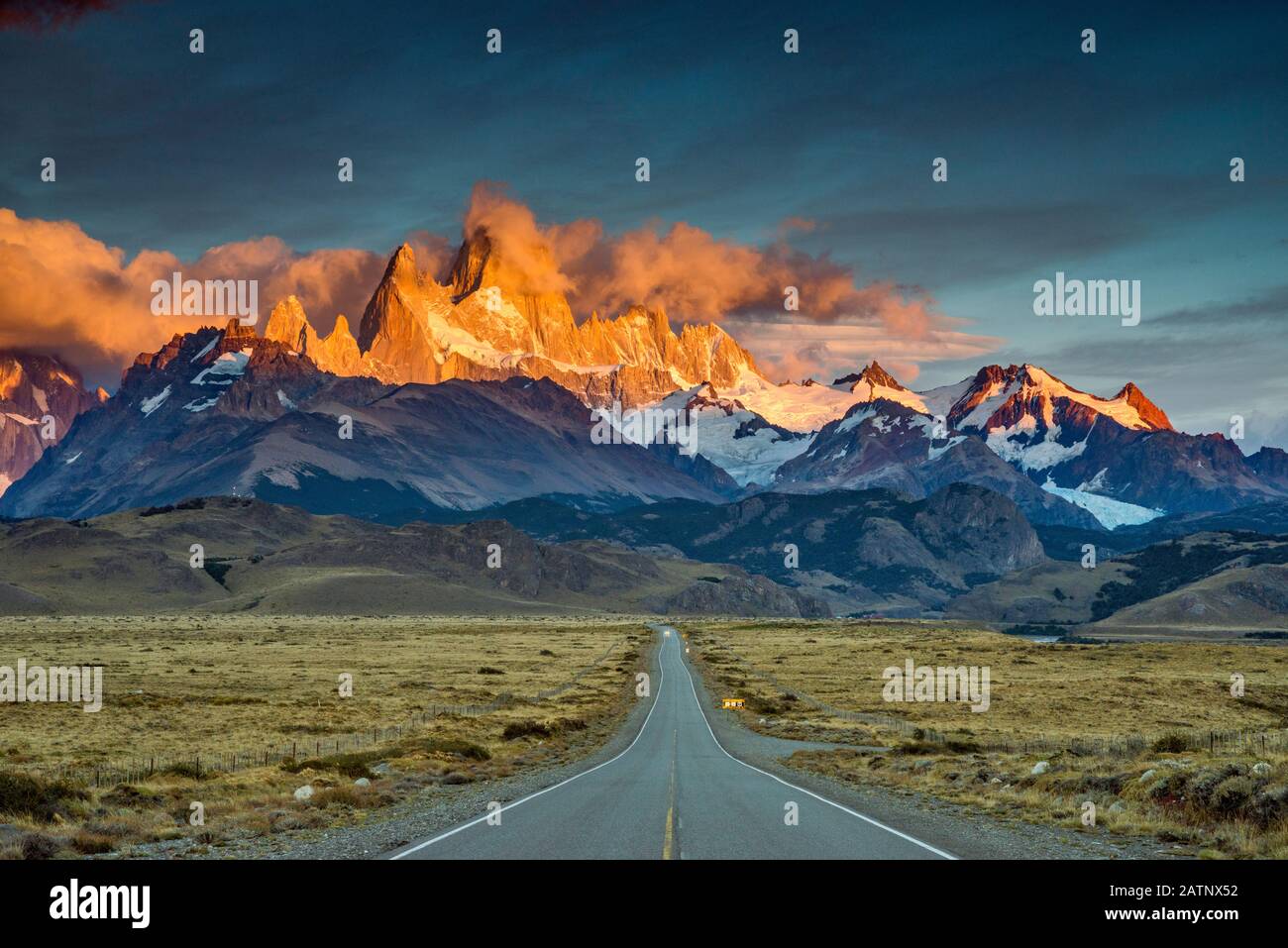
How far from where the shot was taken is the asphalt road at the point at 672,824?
70.4 feet

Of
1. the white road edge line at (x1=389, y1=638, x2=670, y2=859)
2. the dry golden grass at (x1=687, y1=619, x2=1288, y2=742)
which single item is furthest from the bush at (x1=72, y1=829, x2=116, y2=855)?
the dry golden grass at (x1=687, y1=619, x2=1288, y2=742)

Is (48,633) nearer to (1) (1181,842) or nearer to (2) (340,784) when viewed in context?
(2) (340,784)

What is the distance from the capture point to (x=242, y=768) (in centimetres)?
→ 3909

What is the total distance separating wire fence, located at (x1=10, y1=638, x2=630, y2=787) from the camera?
36.8 metres

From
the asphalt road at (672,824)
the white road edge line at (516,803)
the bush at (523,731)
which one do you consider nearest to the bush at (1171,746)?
the asphalt road at (672,824)

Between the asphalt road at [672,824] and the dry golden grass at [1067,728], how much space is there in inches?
202

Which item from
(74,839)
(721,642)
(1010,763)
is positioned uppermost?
(74,839)

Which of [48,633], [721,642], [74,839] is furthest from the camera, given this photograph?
[721,642]

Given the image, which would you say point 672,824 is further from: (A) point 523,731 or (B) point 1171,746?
(A) point 523,731

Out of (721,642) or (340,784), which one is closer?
(340,784)

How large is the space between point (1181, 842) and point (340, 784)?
2295 centimetres
